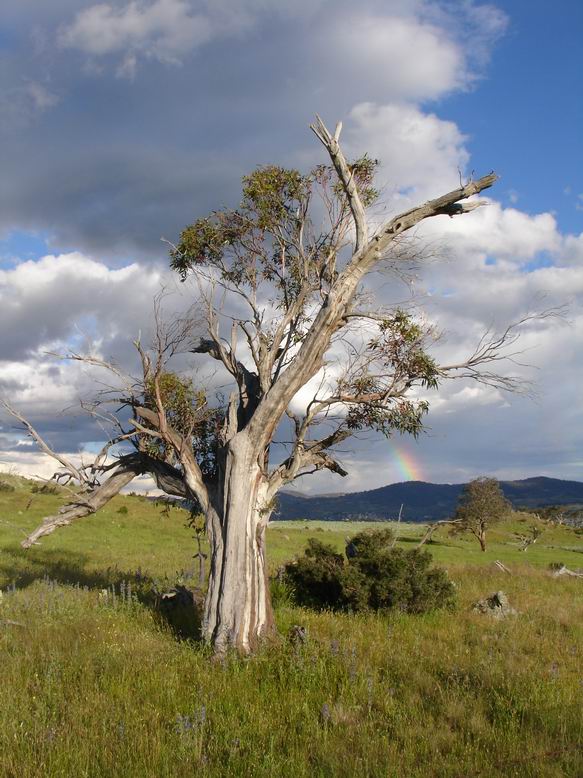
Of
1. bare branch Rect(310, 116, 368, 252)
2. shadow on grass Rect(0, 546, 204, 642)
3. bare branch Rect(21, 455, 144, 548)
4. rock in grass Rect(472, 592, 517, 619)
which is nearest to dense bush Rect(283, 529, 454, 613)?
rock in grass Rect(472, 592, 517, 619)

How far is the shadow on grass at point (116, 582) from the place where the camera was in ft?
41.5

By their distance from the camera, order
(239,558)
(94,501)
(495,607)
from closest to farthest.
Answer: (239,558) → (94,501) → (495,607)

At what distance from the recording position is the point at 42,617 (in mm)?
12484

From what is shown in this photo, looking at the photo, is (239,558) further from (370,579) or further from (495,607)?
(495,607)

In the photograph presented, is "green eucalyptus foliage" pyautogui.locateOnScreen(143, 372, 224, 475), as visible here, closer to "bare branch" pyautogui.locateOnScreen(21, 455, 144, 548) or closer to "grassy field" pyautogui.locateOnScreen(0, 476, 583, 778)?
"bare branch" pyautogui.locateOnScreen(21, 455, 144, 548)

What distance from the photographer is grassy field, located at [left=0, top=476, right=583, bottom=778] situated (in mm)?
6332

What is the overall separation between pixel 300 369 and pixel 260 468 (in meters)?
2.04

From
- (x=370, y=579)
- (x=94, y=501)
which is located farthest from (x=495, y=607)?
(x=94, y=501)

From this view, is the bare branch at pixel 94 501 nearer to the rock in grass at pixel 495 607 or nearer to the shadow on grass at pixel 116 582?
the shadow on grass at pixel 116 582

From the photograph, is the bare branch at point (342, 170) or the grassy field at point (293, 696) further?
the bare branch at point (342, 170)

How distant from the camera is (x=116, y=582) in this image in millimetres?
18672

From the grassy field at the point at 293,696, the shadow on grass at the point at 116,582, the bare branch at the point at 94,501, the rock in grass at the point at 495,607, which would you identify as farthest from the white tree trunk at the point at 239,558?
the rock in grass at the point at 495,607

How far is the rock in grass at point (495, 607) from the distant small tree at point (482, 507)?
127 feet

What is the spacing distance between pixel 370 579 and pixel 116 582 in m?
8.55
